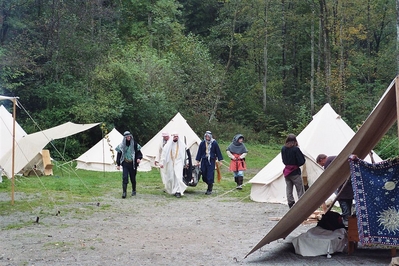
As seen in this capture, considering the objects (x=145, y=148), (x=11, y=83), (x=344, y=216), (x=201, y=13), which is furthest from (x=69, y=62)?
(x=344, y=216)

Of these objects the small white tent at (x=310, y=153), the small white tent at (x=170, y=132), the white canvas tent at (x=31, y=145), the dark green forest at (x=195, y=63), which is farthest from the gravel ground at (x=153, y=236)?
the dark green forest at (x=195, y=63)

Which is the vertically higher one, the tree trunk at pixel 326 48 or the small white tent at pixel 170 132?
the tree trunk at pixel 326 48

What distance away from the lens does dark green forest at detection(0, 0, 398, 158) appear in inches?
1021

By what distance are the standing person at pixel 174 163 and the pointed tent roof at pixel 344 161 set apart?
22.4 feet

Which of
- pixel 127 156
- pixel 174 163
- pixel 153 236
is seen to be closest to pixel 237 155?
pixel 174 163

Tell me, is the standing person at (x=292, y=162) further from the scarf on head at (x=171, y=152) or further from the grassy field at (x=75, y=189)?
the scarf on head at (x=171, y=152)

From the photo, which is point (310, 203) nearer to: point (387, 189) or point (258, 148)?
point (387, 189)

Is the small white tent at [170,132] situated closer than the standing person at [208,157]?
No

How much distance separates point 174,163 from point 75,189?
9.36 ft

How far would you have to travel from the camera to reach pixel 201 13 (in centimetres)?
4306

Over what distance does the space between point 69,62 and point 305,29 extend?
19.0 metres

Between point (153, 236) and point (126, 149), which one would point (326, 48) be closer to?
point (126, 149)

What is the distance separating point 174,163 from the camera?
13.8 metres

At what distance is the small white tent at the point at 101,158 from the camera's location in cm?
2053
